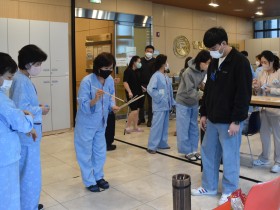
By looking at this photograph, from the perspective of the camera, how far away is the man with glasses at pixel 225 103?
2.67m

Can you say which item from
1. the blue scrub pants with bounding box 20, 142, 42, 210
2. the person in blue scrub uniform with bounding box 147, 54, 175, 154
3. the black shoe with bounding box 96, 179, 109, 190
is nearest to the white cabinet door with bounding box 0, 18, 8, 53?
the person in blue scrub uniform with bounding box 147, 54, 175, 154

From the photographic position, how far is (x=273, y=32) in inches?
450

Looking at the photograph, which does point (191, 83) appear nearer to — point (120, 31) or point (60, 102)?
point (60, 102)

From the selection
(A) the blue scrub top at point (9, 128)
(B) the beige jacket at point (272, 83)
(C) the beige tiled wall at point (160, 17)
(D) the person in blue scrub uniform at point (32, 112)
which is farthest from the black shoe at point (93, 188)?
(C) the beige tiled wall at point (160, 17)

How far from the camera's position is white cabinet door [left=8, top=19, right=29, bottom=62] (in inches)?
208

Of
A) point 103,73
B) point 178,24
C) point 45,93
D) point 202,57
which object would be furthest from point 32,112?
point 178,24

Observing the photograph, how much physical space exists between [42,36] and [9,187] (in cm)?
409

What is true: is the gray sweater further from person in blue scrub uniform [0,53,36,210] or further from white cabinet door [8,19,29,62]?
white cabinet door [8,19,29,62]

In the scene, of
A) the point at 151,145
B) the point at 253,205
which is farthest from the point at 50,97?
the point at 253,205

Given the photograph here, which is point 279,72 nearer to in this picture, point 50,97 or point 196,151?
point 196,151

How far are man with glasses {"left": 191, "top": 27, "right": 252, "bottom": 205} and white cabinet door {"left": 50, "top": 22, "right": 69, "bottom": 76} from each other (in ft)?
11.8

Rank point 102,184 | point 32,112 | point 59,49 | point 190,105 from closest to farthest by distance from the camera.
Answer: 1. point 32,112
2. point 102,184
3. point 190,105
4. point 59,49

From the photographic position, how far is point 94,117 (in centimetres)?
311

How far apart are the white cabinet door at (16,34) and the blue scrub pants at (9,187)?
11.9ft
